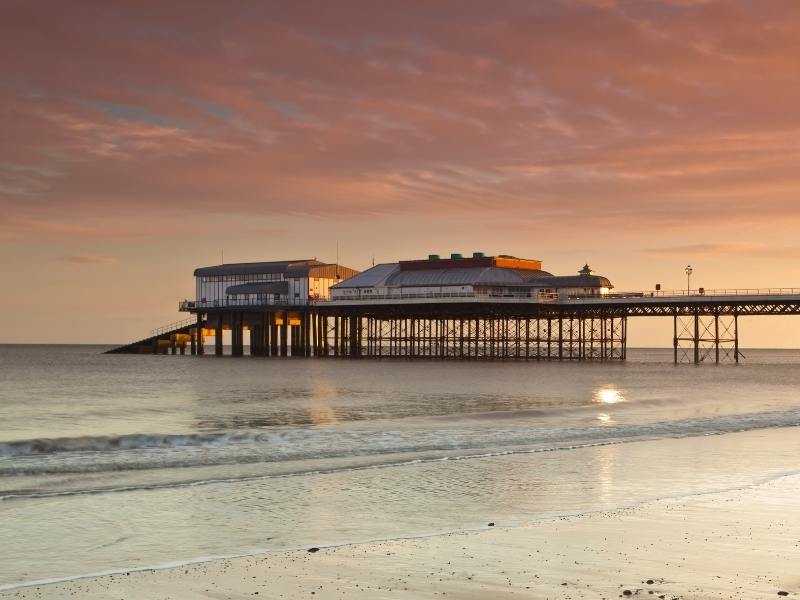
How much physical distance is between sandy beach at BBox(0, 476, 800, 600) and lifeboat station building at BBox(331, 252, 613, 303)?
279ft

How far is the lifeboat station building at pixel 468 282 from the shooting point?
99.6 meters

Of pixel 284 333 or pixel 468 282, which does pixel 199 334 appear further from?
pixel 468 282

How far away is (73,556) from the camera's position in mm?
11500

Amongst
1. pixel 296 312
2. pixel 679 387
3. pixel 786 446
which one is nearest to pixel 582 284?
pixel 296 312

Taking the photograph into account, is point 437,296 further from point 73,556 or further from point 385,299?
point 73,556

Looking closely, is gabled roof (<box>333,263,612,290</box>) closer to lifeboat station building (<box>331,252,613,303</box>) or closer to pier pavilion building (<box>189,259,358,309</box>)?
lifeboat station building (<box>331,252,613,303</box>)

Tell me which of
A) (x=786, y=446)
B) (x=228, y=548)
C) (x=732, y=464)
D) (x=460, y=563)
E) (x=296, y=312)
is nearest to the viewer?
(x=460, y=563)

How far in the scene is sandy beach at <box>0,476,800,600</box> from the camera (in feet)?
31.6

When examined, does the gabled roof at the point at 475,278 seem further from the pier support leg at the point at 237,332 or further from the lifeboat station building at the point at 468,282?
the pier support leg at the point at 237,332

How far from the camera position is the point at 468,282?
327 feet

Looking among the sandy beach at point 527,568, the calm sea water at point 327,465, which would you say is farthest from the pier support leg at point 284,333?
the sandy beach at point 527,568

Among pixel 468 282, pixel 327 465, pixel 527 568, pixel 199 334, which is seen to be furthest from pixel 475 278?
pixel 527 568

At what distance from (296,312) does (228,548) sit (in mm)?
107700

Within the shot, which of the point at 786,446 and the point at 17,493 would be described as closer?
the point at 17,493
